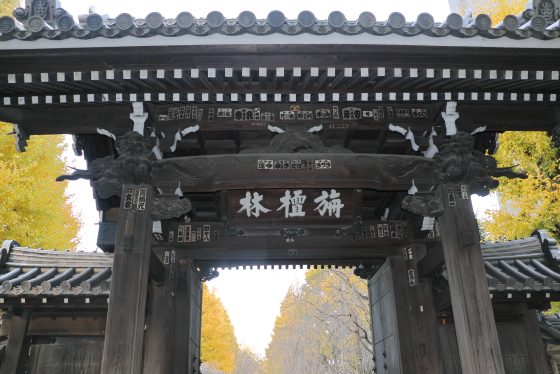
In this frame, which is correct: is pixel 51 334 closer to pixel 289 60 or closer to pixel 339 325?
pixel 289 60

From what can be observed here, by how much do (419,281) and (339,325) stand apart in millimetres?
7820

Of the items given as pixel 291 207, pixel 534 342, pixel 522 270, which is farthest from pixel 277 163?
pixel 534 342

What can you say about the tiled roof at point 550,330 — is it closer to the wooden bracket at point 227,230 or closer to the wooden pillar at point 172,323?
the wooden bracket at point 227,230

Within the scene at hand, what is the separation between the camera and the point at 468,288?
539 cm

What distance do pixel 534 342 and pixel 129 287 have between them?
7.33 m

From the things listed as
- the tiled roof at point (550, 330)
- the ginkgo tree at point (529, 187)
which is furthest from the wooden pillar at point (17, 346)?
the ginkgo tree at point (529, 187)

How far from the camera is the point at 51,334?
7852 millimetres

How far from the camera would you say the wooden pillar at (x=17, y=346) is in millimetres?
7445

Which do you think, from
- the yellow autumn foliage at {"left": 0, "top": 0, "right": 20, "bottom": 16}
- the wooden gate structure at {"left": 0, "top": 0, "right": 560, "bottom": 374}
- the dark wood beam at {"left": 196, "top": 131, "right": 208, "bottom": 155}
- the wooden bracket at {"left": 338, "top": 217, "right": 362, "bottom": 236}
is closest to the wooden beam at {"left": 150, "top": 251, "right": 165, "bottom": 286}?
the wooden gate structure at {"left": 0, "top": 0, "right": 560, "bottom": 374}

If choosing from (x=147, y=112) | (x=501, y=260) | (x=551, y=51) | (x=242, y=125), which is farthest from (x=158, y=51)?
(x=501, y=260)

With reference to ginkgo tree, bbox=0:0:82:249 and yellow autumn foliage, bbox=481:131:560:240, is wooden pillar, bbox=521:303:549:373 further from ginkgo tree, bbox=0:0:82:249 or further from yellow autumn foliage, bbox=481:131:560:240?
ginkgo tree, bbox=0:0:82:249

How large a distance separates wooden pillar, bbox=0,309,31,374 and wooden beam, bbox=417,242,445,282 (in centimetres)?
728

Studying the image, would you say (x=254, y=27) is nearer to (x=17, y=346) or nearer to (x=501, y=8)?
(x=17, y=346)

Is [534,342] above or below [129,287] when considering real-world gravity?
below
